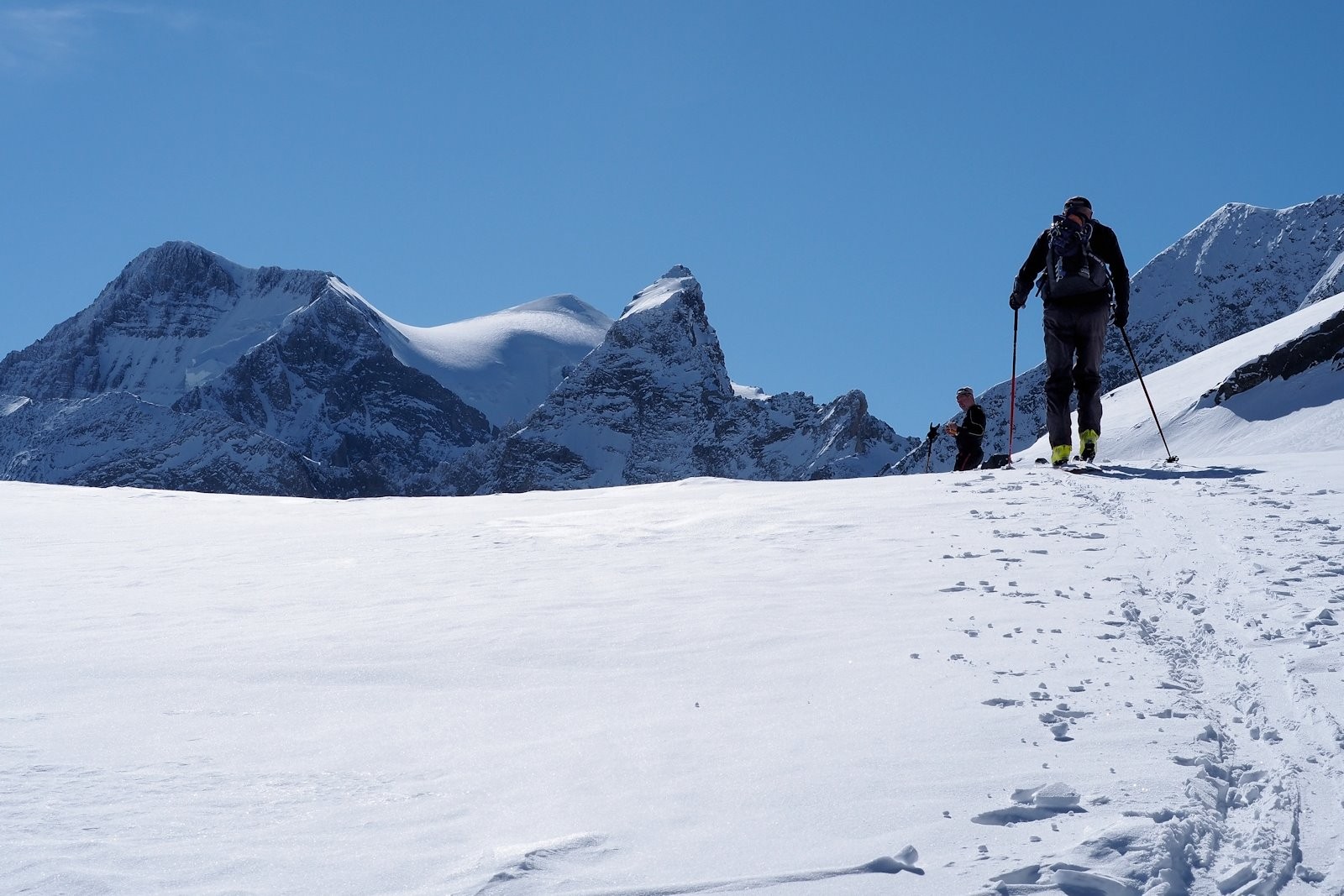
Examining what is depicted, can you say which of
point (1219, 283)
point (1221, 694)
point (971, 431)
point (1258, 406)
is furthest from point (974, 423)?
point (1219, 283)

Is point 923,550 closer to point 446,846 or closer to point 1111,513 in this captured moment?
point 1111,513

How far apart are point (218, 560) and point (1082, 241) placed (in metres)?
8.10

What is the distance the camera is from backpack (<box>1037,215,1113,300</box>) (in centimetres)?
1083

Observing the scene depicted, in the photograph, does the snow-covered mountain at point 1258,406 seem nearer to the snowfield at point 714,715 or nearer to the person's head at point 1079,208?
the person's head at point 1079,208

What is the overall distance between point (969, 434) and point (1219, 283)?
7670 inches

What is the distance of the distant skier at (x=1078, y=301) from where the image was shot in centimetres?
1088

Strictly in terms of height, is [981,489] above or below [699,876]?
above

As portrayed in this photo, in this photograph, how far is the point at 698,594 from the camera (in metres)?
6.48

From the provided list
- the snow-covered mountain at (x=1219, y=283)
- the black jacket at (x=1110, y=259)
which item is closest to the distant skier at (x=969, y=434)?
the black jacket at (x=1110, y=259)

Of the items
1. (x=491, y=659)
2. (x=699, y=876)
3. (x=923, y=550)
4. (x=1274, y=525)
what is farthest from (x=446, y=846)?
(x=1274, y=525)

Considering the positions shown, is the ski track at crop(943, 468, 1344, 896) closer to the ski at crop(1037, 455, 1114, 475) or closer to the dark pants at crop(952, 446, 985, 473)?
the ski at crop(1037, 455, 1114, 475)

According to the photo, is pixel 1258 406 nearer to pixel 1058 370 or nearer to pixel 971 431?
pixel 971 431

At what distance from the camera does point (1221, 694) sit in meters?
4.20

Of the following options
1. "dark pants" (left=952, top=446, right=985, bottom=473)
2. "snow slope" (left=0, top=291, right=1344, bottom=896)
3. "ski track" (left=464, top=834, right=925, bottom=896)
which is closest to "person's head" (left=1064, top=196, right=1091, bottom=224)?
"snow slope" (left=0, top=291, right=1344, bottom=896)
